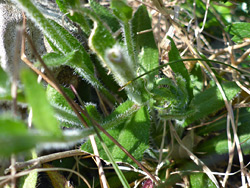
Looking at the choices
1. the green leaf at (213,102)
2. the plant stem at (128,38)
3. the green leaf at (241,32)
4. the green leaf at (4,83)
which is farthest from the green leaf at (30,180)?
the green leaf at (241,32)

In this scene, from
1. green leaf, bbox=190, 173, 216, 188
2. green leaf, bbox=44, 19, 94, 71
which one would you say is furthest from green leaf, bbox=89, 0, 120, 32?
green leaf, bbox=190, 173, 216, 188

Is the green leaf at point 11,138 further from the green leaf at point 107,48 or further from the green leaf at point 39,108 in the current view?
the green leaf at point 107,48

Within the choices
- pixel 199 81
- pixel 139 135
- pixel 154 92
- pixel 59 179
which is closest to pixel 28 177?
pixel 59 179

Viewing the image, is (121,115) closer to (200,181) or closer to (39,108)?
(200,181)

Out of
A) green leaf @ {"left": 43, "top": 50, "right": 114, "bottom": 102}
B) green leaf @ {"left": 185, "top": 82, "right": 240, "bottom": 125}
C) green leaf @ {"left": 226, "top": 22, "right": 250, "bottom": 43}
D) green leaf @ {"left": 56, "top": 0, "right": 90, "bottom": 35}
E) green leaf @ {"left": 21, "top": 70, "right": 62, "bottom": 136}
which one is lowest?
green leaf @ {"left": 185, "top": 82, "right": 240, "bottom": 125}

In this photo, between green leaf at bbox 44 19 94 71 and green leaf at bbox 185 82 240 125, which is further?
green leaf at bbox 185 82 240 125

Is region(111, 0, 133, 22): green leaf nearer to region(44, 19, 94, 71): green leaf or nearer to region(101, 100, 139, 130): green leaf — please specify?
region(44, 19, 94, 71): green leaf

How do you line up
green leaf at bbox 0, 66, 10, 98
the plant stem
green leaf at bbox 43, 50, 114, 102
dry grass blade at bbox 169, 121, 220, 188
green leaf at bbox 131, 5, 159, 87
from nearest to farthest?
green leaf at bbox 0, 66, 10, 98, green leaf at bbox 43, 50, 114, 102, the plant stem, dry grass blade at bbox 169, 121, 220, 188, green leaf at bbox 131, 5, 159, 87
